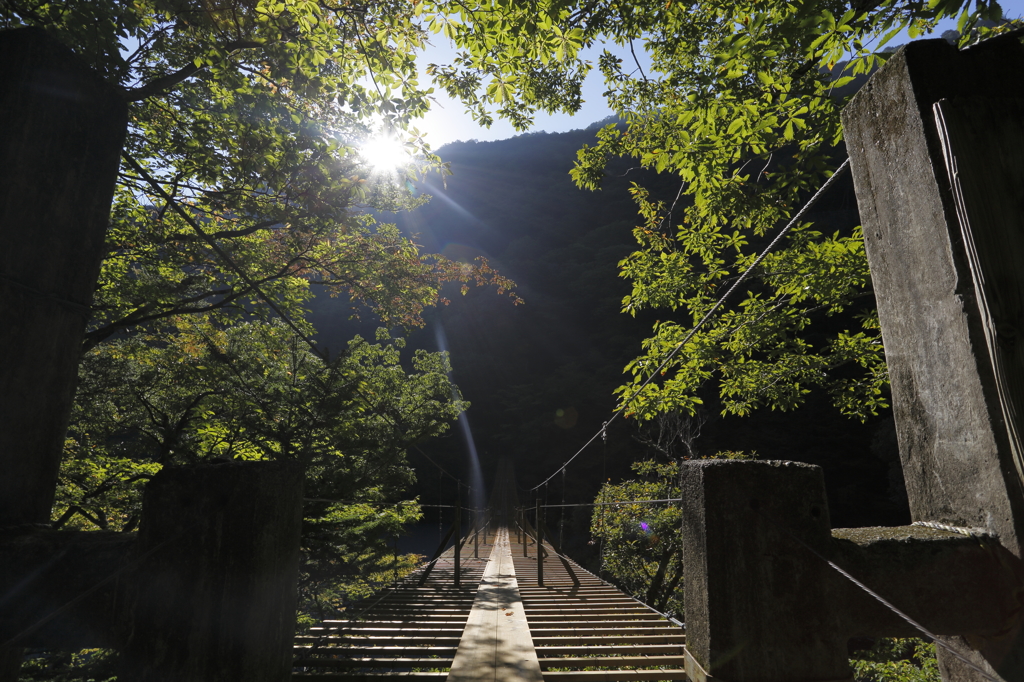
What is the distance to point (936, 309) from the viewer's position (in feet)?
2.56

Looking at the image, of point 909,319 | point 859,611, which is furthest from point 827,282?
point 859,611

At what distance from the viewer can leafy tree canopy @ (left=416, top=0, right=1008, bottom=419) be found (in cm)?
216

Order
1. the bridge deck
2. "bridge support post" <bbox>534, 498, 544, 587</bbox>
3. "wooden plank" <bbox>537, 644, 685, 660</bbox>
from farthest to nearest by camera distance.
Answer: "bridge support post" <bbox>534, 498, 544, 587</bbox> < "wooden plank" <bbox>537, 644, 685, 660</bbox> < the bridge deck

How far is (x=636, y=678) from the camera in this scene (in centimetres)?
176

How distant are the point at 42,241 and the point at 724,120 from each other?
3.00m

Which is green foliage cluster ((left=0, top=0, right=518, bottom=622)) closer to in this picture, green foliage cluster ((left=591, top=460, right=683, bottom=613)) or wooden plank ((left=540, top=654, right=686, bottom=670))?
wooden plank ((left=540, top=654, right=686, bottom=670))

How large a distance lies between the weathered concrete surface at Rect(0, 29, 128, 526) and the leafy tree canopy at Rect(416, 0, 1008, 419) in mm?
1907

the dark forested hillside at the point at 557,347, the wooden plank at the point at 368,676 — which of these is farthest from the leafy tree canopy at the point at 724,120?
the dark forested hillside at the point at 557,347

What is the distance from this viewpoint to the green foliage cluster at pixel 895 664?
13.0 ft

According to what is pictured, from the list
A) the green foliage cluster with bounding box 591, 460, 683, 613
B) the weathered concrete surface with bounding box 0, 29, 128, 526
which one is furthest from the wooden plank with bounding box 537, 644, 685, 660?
the green foliage cluster with bounding box 591, 460, 683, 613

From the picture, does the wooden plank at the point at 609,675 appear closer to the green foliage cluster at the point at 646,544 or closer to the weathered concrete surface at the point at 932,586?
the weathered concrete surface at the point at 932,586

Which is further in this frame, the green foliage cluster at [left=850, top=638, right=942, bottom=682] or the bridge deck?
the green foliage cluster at [left=850, top=638, right=942, bottom=682]

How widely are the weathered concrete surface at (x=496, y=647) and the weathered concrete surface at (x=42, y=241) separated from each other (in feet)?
4.69

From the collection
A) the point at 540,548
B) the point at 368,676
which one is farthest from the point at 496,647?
the point at 540,548
